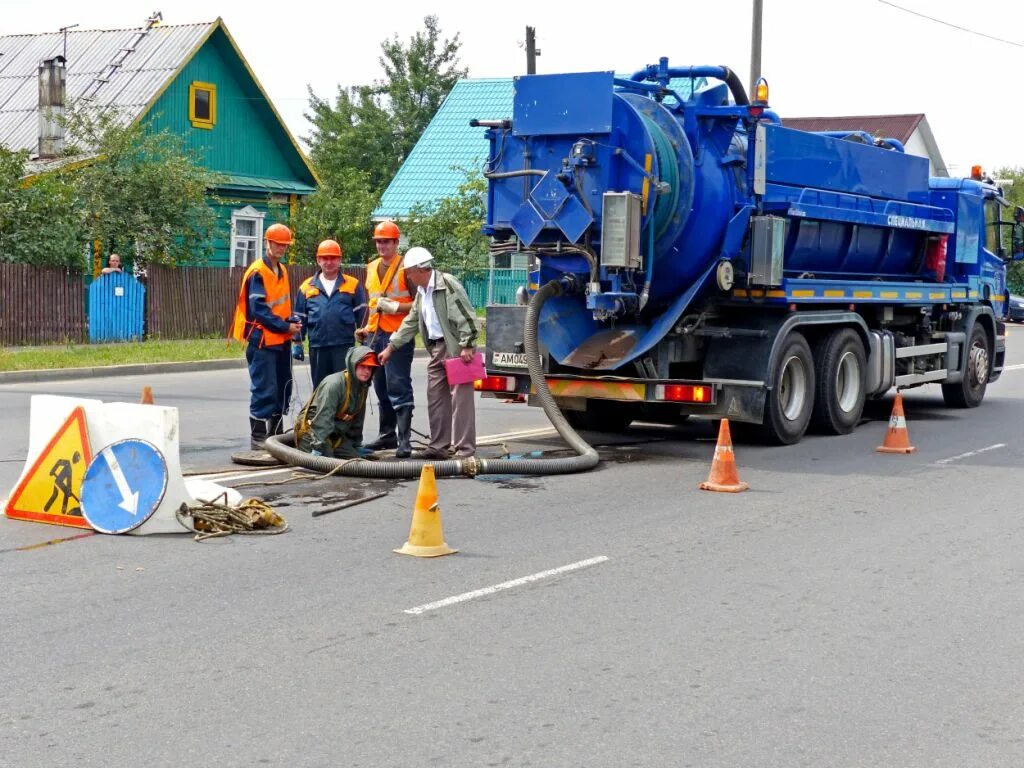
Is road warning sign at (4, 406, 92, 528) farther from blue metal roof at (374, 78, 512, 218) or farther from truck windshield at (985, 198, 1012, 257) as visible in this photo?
blue metal roof at (374, 78, 512, 218)

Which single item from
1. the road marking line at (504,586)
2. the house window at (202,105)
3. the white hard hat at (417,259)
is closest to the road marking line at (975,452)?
the white hard hat at (417,259)

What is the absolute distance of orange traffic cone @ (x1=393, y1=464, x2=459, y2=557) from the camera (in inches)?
308

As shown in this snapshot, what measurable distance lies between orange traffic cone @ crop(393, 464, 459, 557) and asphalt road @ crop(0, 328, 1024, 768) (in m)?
0.15

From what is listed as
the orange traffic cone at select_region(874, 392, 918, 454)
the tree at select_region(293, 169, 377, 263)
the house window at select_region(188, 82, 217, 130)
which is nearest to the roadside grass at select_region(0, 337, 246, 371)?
the orange traffic cone at select_region(874, 392, 918, 454)

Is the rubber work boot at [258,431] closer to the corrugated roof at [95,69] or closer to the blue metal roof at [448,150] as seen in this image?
the corrugated roof at [95,69]

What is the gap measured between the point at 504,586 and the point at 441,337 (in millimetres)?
4256

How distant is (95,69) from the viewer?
35719 mm

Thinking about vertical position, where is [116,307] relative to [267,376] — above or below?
above

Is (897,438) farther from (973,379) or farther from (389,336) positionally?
(973,379)

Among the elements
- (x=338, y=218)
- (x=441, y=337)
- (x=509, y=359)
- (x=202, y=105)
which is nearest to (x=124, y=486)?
(x=441, y=337)

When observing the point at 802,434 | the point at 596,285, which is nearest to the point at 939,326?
the point at 802,434

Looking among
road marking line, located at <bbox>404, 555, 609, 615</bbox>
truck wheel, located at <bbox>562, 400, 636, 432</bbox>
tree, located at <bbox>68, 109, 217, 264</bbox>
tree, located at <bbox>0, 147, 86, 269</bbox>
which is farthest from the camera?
tree, located at <bbox>68, 109, 217, 264</bbox>

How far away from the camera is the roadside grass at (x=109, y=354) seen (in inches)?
782

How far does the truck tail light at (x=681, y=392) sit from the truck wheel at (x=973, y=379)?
629cm
